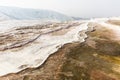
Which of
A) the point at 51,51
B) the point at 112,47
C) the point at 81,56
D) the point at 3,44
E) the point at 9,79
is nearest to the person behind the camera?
the point at 9,79

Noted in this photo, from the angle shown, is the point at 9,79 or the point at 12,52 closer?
the point at 9,79

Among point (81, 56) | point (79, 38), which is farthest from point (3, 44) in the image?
point (81, 56)

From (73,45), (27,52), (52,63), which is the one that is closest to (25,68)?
(52,63)

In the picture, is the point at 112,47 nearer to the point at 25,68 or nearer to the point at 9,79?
the point at 25,68

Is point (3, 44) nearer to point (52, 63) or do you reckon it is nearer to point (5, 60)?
point (5, 60)

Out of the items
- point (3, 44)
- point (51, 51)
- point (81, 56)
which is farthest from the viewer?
point (3, 44)

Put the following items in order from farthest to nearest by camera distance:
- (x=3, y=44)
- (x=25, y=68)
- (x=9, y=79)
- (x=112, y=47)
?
(x=3, y=44), (x=112, y=47), (x=25, y=68), (x=9, y=79)
